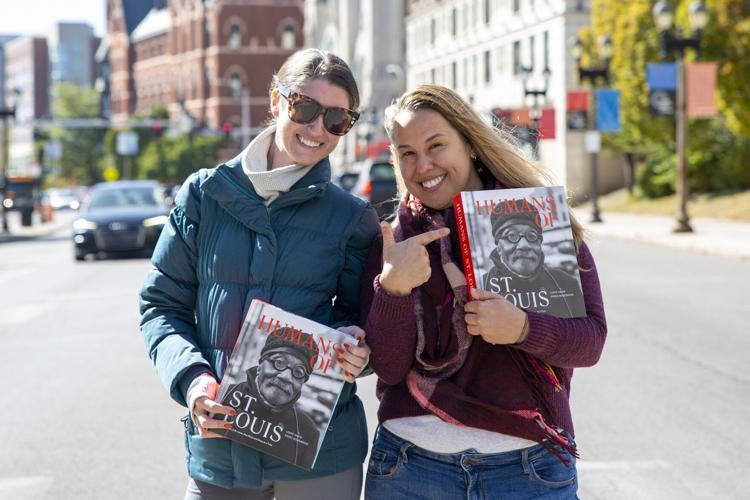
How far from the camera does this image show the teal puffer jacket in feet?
9.85

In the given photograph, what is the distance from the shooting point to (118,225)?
23125 millimetres

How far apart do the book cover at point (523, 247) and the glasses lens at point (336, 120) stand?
43cm

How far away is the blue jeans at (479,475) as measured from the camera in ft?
9.59

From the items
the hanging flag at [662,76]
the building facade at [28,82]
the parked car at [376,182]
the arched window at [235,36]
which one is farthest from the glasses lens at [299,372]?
the building facade at [28,82]

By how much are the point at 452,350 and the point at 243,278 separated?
58cm

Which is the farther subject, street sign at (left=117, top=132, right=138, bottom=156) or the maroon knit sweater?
street sign at (left=117, top=132, right=138, bottom=156)

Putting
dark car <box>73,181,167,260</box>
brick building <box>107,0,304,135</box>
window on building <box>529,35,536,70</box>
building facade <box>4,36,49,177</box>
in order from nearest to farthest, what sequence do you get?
dark car <box>73,181,167,260</box>, window on building <box>529,35,536,70</box>, brick building <box>107,0,304,135</box>, building facade <box>4,36,49,177</box>

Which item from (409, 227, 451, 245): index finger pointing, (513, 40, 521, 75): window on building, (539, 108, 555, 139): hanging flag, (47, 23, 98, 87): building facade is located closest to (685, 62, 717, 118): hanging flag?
(539, 108, 555, 139): hanging flag

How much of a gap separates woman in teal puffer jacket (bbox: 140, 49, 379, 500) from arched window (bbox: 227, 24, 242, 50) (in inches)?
4703

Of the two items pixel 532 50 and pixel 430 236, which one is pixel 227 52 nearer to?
pixel 532 50

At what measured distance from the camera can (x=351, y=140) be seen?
103562mm

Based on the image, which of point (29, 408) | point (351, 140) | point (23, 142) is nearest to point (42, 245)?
point (29, 408)

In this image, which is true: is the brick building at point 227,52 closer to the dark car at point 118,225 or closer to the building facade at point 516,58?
the building facade at point 516,58

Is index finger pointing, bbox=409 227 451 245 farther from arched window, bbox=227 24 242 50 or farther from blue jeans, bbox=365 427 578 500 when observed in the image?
arched window, bbox=227 24 242 50
